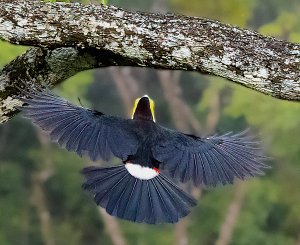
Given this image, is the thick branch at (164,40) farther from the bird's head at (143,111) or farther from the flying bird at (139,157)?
the bird's head at (143,111)

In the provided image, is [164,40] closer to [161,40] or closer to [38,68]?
Answer: [161,40]

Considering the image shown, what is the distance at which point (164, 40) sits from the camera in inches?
121

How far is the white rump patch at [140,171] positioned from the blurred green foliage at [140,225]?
8128mm

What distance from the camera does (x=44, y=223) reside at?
14.4 meters

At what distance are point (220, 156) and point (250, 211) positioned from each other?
994 centimetres

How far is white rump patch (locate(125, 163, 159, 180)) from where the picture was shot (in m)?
3.79

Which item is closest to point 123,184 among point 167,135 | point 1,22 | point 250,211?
point 167,135

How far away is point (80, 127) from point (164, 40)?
0.71 meters

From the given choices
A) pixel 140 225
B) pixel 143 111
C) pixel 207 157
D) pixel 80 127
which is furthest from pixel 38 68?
pixel 140 225

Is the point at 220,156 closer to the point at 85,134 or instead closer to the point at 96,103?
the point at 85,134

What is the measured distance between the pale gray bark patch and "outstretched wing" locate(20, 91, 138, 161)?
0.35 meters

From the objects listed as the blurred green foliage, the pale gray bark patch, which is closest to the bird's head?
the pale gray bark patch

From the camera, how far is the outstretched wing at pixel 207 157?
12.2ft

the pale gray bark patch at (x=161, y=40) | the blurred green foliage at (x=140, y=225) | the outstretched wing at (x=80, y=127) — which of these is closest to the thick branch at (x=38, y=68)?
the outstretched wing at (x=80, y=127)
